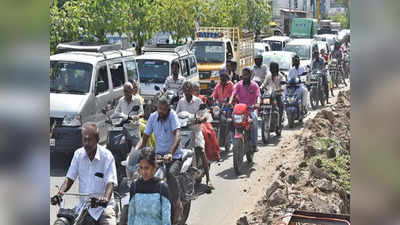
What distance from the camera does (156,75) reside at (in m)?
17.6

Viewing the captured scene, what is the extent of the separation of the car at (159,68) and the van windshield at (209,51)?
13.2 feet

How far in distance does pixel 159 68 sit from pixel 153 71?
0.20m

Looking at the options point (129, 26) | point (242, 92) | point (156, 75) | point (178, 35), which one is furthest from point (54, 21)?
point (178, 35)

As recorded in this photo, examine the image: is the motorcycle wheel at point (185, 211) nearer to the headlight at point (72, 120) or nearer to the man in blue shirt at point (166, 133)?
the man in blue shirt at point (166, 133)

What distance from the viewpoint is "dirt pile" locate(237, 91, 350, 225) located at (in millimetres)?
7695

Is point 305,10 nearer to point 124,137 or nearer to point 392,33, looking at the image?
point 124,137

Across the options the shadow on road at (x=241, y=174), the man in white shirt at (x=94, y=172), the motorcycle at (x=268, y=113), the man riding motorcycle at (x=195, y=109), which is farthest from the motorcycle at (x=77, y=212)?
the motorcycle at (x=268, y=113)

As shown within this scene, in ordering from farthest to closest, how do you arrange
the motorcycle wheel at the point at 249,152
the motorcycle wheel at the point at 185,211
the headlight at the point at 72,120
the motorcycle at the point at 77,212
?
the motorcycle wheel at the point at 249,152
the headlight at the point at 72,120
the motorcycle wheel at the point at 185,211
the motorcycle at the point at 77,212

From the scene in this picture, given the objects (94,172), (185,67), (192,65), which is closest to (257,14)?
(192,65)

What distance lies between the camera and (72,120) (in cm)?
1152

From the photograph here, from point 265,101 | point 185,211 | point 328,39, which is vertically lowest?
point 185,211

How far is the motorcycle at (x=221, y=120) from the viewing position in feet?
38.9

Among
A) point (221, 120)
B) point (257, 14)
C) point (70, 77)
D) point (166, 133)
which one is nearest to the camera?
point (166, 133)

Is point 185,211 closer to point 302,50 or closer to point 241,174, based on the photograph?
point 241,174
